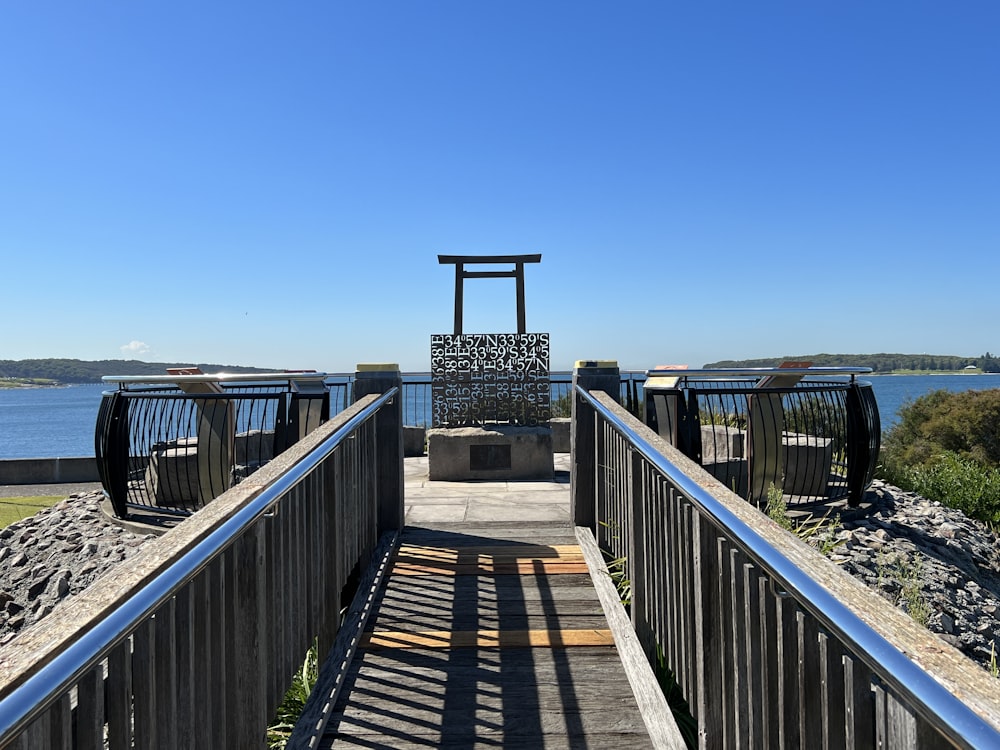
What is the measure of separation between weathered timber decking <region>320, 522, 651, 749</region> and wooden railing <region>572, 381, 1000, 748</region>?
0.37 metres

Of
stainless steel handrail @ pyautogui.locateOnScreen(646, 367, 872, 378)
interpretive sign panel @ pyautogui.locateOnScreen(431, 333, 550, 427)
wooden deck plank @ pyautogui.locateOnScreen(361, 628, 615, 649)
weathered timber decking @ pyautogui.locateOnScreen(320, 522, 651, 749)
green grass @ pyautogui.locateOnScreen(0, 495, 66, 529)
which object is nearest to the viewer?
weathered timber decking @ pyautogui.locateOnScreen(320, 522, 651, 749)

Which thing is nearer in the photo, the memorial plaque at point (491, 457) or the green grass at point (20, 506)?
the memorial plaque at point (491, 457)

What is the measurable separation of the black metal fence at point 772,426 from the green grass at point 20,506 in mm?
10063

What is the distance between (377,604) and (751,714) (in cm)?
260

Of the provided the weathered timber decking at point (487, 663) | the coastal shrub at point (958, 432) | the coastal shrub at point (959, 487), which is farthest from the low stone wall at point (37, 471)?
the coastal shrub at point (958, 432)

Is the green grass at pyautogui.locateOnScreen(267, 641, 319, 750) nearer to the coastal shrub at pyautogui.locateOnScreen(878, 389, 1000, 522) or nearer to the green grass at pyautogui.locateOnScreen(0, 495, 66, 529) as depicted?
the green grass at pyautogui.locateOnScreen(0, 495, 66, 529)

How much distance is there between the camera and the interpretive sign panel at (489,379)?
10289 mm

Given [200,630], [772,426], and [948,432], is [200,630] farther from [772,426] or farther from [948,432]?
[948,432]

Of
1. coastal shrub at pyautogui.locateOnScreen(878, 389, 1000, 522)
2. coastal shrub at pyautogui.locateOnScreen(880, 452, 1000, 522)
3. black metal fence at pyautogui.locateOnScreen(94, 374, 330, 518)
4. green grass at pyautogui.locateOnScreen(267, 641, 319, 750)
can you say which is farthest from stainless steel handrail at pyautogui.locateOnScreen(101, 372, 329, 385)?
coastal shrub at pyautogui.locateOnScreen(878, 389, 1000, 522)

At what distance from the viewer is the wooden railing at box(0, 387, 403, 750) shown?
4.03 feet

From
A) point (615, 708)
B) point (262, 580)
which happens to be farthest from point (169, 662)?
point (615, 708)

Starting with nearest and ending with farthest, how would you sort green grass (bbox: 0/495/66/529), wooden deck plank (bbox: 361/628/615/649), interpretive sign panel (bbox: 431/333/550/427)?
wooden deck plank (bbox: 361/628/615/649), interpretive sign panel (bbox: 431/333/550/427), green grass (bbox: 0/495/66/529)

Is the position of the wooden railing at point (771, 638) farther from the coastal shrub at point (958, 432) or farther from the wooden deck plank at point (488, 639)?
the coastal shrub at point (958, 432)

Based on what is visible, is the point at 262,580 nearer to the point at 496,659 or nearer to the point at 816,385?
the point at 496,659
